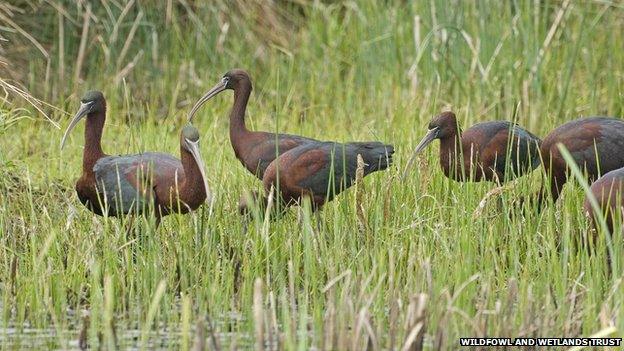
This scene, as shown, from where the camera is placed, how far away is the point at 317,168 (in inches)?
251

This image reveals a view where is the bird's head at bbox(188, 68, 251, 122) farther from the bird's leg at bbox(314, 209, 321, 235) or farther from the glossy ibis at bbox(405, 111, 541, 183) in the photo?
the bird's leg at bbox(314, 209, 321, 235)

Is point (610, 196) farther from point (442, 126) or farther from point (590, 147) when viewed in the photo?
point (442, 126)

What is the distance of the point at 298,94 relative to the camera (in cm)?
970

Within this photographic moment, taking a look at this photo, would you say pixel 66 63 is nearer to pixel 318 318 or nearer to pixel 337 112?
pixel 337 112

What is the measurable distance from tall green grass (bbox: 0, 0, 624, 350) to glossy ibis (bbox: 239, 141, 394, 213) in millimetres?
120

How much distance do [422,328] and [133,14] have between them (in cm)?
664

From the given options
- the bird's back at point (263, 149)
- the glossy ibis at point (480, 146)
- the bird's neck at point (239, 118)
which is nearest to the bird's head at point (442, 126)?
the glossy ibis at point (480, 146)

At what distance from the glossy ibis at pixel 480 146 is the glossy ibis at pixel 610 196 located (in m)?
1.44

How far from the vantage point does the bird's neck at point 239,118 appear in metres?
7.14

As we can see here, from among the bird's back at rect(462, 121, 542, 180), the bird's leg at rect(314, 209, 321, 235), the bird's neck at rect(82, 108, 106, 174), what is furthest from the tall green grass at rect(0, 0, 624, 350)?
the bird's back at rect(462, 121, 542, 180)

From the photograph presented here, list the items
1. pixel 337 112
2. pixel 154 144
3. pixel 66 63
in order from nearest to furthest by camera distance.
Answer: pixel 154 144, pixel 337 112, pixel 66 63

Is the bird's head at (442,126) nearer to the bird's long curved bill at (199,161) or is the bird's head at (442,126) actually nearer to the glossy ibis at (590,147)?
the glossy ibis at (590,147)

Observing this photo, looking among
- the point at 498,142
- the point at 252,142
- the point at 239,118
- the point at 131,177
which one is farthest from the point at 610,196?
the point at 239,118

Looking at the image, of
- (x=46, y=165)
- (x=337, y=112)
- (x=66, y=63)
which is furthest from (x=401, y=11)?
(x=46, y=165)
